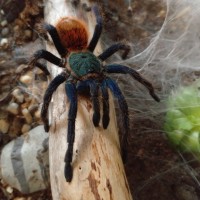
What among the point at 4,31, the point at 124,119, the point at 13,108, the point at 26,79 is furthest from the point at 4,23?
the point at 124,119

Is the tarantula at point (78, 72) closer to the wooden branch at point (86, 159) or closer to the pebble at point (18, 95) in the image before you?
the wooden branch at point (86, 159)

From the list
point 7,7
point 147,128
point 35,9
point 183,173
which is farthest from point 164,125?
point 7,7

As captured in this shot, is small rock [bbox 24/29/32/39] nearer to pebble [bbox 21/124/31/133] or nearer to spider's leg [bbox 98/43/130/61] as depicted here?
pebble [bbox 21/124/31/133]

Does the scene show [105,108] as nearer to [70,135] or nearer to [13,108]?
[70,135]

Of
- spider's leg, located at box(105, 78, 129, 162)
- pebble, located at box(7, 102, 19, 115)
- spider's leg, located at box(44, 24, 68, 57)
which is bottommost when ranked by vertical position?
spider's leg, located at box(105, 78, 129, 162)

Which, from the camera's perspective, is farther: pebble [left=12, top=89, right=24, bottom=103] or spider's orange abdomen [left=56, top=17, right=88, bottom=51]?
pebble [left=12, top=89, right=24, bottom=103]

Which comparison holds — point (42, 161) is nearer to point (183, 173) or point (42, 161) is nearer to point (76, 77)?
point (76, 77)

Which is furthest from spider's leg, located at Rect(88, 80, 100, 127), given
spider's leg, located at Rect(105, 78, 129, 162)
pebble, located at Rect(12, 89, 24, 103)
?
pebble, located at Rect(12, 89, 24, 103)
